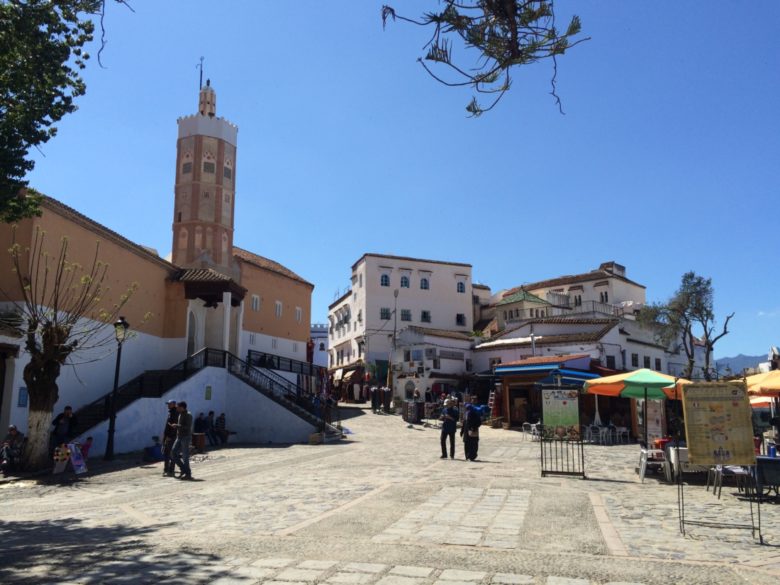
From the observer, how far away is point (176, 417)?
1474 cm

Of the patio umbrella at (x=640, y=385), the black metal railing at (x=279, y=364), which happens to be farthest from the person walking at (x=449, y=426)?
the black metal railing at (x=279, y=364)

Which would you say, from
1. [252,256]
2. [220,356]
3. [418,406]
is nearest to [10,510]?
[220,356]

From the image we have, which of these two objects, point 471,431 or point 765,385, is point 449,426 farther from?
point 765,385

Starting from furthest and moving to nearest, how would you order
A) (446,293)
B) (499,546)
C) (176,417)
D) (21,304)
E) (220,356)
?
(446,293) → (220,356) → (21,304) → (176,417) → (499,546)

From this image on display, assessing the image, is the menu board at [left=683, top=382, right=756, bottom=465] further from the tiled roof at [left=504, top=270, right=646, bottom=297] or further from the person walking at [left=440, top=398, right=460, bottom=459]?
the tiled roof at [left=504, top=270, right=646, bottom=297]

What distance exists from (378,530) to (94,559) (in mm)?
3101

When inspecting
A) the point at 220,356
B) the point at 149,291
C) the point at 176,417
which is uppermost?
the point at 149,291

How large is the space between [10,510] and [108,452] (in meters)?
7.01

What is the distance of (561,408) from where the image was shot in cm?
1384

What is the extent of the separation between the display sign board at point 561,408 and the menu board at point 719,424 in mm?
5828

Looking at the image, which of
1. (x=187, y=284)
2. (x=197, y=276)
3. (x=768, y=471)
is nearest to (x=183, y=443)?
(x=768, y=471)

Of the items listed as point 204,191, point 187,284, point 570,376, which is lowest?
point 570,376

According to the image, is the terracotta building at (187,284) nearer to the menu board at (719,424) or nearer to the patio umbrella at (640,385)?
the patio umbrella at (640,385)

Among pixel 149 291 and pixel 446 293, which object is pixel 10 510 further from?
pixel 446 293
